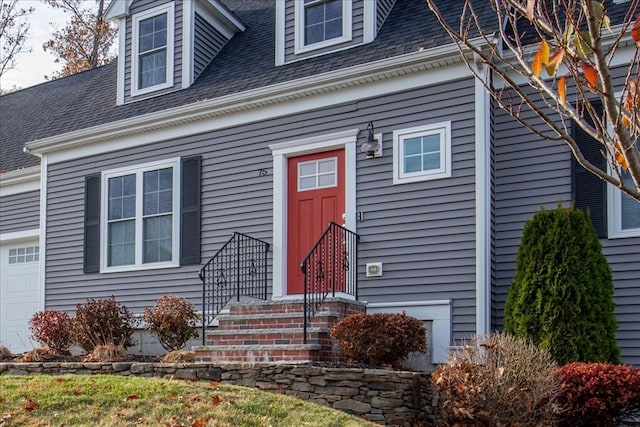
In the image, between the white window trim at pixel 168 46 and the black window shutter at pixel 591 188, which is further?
the white window trim at pixel 168 46

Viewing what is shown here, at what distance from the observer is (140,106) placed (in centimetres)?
1228

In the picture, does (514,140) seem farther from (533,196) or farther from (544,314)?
(544,314)

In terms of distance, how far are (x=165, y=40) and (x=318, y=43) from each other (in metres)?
2.96

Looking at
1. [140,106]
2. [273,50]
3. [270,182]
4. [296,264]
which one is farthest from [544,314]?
[140,106]

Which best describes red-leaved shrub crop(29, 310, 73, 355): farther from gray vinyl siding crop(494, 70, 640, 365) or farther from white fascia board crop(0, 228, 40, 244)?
gray vinyl siding crop(494, 70, 640, 365)

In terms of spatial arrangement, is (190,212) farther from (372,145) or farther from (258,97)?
(372,145)

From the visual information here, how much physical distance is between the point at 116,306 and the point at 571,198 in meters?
6.40

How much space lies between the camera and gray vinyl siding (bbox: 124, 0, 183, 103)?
40.0 feet

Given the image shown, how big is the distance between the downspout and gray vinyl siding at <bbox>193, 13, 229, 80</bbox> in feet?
16.1

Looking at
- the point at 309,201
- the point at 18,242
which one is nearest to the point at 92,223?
the point at 18,242

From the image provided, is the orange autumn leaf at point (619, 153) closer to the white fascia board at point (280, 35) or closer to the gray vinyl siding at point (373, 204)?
the gray vinyl siding at point (373, 204)

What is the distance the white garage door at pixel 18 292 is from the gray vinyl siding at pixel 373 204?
1831 millimetres

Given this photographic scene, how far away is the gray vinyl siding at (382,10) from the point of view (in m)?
10.4

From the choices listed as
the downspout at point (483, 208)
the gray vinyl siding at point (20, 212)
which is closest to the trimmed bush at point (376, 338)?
the downspout at point (483, 208)
